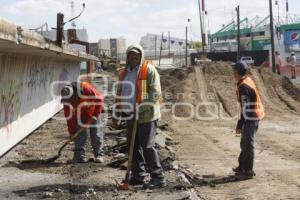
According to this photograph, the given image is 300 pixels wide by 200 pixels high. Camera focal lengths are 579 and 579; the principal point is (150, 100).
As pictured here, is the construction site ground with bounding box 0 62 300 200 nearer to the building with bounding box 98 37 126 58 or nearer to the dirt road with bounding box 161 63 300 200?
the dirt road with bounding box 161 63 300 200

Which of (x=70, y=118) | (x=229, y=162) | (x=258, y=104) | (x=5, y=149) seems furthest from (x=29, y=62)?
(x=258, y=104)

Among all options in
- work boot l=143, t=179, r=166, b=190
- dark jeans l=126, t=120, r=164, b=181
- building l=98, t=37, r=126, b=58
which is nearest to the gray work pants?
dark jeans l=126, t=120, r=164, b=181

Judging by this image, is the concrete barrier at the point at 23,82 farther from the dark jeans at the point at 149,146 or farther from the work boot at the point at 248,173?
the work boot at the point at 248,173

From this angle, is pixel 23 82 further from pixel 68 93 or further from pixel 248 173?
pixel 248 173

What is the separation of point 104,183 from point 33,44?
2.53 m

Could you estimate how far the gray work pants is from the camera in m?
10.2

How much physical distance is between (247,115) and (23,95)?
21.4 feet

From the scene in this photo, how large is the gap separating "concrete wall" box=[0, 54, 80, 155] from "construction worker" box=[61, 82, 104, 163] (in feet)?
6.07

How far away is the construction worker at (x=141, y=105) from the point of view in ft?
26.2

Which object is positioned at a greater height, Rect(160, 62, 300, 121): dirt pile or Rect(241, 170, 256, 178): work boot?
Rect(160, 62, 300, 121): dirt pile

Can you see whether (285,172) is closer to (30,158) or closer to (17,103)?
(30,158)

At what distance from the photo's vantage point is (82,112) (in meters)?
10.2

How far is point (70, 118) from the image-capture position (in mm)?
10094

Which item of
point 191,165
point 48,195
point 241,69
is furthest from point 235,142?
point 48,195
